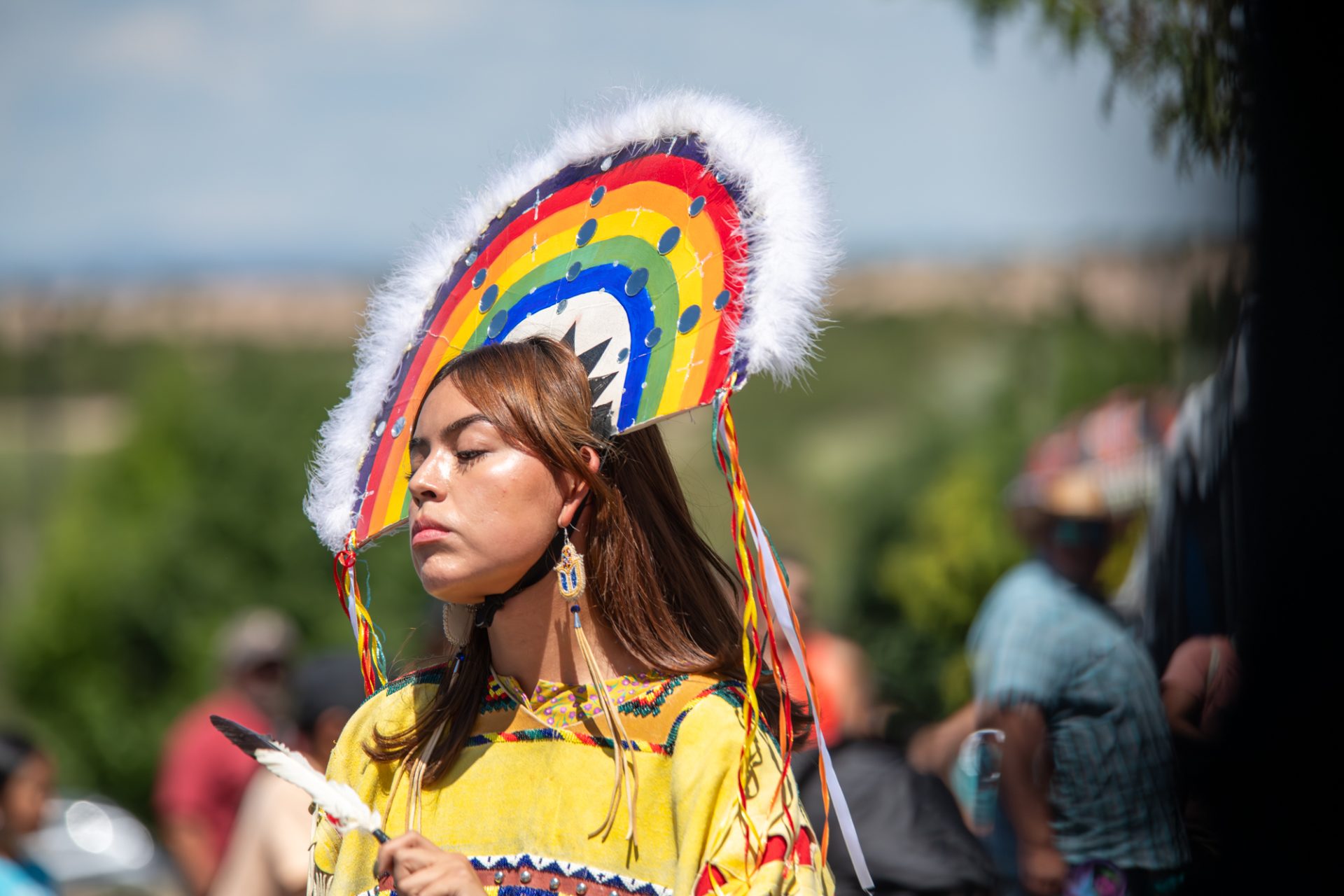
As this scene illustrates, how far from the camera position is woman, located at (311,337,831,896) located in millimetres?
1771

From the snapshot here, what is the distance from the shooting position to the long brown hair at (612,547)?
188cm

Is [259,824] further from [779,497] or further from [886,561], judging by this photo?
[779,497]

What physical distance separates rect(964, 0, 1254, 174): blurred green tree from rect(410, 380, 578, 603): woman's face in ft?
3.34

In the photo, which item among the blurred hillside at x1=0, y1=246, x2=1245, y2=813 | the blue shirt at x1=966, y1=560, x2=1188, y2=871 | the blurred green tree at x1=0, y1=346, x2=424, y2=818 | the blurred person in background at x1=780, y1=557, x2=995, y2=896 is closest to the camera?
the blue shirt at x1=966, y1=560, x2=1188, y2=871

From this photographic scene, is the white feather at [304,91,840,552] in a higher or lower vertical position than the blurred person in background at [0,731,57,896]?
higher

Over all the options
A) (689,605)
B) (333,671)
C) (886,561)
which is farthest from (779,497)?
(689,605)

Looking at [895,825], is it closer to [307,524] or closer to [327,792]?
[327,792]

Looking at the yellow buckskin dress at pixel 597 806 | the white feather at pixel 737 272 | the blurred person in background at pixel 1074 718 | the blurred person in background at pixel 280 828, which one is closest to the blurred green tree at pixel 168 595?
the blurred person in background at pixel 280 828

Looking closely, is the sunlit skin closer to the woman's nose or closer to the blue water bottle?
the woman's nose

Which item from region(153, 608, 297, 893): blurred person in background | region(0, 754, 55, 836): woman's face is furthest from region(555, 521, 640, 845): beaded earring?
region(153, 608, 297, 893): blurred person in background

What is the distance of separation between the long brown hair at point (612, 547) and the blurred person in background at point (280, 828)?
0.95m

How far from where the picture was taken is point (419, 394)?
2133 millimetres

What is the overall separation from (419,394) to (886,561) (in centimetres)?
959

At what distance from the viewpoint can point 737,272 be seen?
1.77 m
